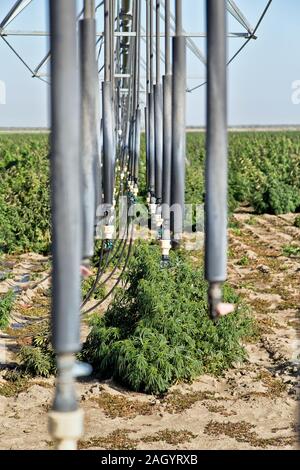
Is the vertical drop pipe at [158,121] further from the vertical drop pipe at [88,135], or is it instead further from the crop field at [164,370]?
the vertical drop pipe at [88,135]

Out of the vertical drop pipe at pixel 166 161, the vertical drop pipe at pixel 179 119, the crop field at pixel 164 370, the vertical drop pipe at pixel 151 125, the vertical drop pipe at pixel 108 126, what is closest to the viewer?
the vertical drop pipe at pixel 179 119

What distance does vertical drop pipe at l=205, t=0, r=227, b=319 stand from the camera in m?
1.83

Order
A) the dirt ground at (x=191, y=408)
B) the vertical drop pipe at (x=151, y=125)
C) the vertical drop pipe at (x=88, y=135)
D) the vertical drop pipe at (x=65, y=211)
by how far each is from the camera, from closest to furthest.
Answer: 1. the vertical drop pipe at (x=65, y=211)
2. the vertical drop pipe at (x=88, y=135)
3. the vertical drop pipe at (x=151, y=125)
4. the dirt ground at (x=191, y=408)

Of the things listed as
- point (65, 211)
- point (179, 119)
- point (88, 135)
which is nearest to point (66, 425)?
point (65, 211)

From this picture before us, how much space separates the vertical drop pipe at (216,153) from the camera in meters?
1.83

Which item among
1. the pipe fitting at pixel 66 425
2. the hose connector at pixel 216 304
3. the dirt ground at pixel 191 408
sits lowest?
the dirt ground at pixel 191 408

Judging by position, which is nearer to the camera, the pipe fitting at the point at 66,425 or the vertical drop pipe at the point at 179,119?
the pipe fitting at the point at 66,425

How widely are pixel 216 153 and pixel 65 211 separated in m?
0.42

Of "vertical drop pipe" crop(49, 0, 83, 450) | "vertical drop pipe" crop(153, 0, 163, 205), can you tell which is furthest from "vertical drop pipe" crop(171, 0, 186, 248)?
"vertical drop pipe" crop(153, 0, 163, 205)

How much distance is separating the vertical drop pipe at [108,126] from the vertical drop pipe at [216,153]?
2136 mm

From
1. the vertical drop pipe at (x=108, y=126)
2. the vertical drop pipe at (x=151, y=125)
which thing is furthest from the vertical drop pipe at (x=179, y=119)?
the vertical drop pipe at (x=151, y=125)

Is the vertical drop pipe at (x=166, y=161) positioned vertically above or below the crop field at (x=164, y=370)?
above

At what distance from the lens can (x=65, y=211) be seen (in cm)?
162

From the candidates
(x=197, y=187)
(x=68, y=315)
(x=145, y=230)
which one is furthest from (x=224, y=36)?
(x=197, y=187)
